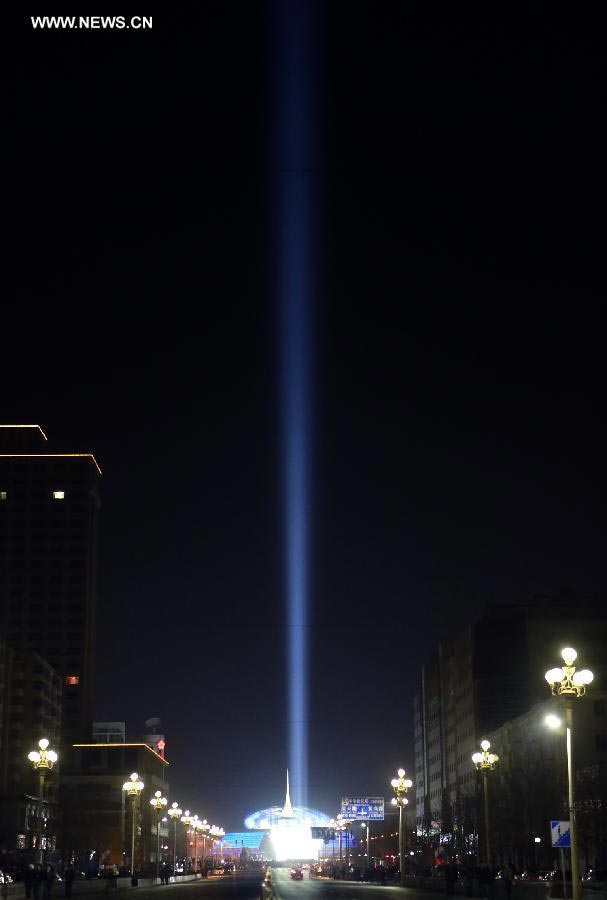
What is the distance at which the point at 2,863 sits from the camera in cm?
7644

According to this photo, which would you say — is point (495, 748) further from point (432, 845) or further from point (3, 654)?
point (3, 654)

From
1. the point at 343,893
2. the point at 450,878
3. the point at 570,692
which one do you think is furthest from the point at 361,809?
the point at 570,692

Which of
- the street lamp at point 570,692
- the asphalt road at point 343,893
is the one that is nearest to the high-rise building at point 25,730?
the asphalt road at point 343,893

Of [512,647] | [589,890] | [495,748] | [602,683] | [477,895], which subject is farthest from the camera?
[512,647]

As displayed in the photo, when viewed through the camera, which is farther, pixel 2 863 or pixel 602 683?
pixel 602 683

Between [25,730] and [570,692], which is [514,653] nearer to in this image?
[25,730]

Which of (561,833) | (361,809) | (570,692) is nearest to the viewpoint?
(570,692)

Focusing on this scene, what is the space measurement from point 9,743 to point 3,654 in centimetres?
1654

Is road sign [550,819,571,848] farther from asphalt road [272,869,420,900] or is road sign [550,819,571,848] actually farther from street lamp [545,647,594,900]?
asphalt road [272,869,420,900]

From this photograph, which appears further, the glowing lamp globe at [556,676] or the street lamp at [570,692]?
the glowing lamp globe at [556,676]

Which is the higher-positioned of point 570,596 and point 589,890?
point 570,596

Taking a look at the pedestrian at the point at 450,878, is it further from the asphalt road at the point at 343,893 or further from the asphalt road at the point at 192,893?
the asphalt road at the point at 192,893

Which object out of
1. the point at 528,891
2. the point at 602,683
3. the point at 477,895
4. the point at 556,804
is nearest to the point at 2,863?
the point at 477,895

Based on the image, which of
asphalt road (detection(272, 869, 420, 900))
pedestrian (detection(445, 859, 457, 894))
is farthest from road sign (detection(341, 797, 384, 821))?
pedestrian (detection(445, 859, 457, 894))
